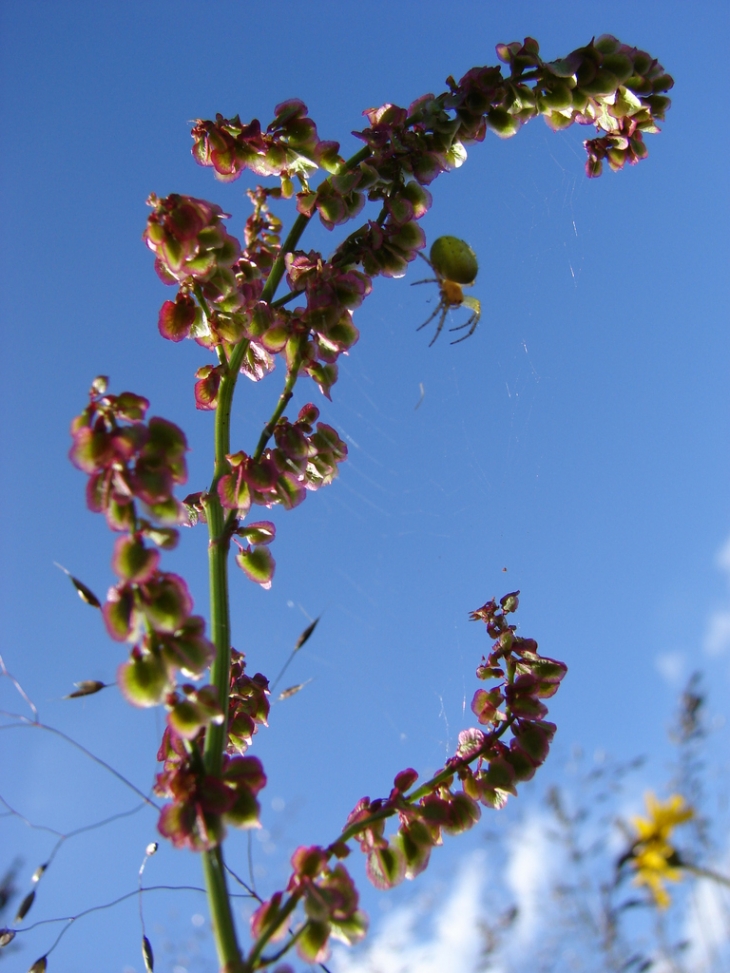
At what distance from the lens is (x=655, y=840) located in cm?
274

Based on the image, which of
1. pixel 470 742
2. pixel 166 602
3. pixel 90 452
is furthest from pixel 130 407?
pixel 470 742

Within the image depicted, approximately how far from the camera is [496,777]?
88 centimetres

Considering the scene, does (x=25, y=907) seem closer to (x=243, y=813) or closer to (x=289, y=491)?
(x=243, y=813)

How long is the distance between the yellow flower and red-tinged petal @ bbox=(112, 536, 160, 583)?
2016 mm

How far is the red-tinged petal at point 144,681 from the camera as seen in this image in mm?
702

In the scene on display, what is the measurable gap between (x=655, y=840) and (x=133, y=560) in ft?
8.73

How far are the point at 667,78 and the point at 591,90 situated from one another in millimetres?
187

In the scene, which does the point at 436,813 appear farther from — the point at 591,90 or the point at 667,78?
the point at 667,78

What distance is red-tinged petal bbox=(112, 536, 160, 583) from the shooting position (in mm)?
690

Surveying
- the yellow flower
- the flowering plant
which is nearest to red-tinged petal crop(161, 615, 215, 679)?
the flowering plant

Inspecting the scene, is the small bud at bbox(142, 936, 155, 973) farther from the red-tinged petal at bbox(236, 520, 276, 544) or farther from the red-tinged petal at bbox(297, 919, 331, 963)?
the red-tinged petal at bbox(236, 520, 276, 544)

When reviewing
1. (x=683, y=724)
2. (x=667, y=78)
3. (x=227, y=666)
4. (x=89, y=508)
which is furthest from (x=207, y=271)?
(x=683, y=724)

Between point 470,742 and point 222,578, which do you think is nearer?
point 222,578

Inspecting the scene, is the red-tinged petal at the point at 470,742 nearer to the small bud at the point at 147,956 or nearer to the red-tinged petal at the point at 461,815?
the red-tinged petal at the point at 461,815
